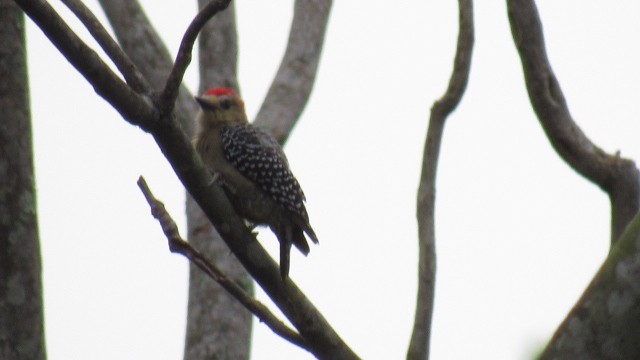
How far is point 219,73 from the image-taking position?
8281 mm

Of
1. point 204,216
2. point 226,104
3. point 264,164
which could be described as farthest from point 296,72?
point 264,164

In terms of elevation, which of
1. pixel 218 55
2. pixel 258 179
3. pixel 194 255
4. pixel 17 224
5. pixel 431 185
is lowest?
pixel 194 255

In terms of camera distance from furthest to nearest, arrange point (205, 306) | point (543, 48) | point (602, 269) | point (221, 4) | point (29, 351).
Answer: point (205, 306) → point (543, 48) → point (29, 351) → point (221, 4) → point (602, 269)

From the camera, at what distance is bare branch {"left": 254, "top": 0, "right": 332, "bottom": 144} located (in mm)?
7938

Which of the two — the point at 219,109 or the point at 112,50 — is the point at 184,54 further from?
the point at 219,109

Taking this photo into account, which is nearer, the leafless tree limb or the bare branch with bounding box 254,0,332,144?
the leafless tree limb

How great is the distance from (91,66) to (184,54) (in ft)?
1.28

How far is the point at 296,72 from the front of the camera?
8328 millimetres

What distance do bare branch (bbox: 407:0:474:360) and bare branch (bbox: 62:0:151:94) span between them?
5.49 feet

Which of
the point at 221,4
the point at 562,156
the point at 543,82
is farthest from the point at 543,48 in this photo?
the point at 221,4

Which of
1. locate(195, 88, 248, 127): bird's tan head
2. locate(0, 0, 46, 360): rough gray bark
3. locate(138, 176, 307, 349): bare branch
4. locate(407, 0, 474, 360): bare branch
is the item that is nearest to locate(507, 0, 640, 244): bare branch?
locate(407, 0, 474, 360): bare branch

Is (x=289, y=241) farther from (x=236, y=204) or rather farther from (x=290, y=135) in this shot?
(x=290, y=135)

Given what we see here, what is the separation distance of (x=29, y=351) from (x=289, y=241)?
1.54 m

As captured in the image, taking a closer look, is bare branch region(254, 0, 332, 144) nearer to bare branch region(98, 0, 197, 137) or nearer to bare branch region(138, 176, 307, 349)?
bare branch region(98, 0, 197, 137)
